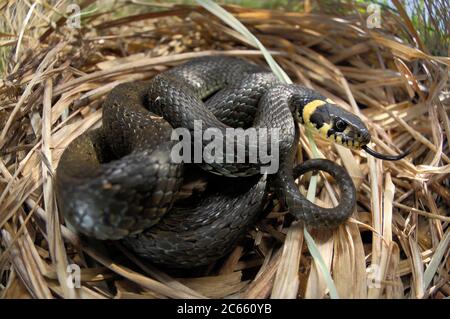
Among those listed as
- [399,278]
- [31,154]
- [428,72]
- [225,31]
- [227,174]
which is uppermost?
[225,31]

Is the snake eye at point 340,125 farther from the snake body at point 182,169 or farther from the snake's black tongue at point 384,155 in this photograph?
the snake's black tongue at point 384,155

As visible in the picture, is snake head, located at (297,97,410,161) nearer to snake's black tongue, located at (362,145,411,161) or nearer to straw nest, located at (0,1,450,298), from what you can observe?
snake's black tongue, located at (362,145,411,161)

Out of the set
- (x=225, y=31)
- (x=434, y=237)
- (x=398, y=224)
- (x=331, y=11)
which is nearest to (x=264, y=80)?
(x=225, y=31)

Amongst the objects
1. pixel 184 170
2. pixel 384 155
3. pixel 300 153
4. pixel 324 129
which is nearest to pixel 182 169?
pixel 184 170

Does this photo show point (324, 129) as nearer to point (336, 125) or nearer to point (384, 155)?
point (336, 125)

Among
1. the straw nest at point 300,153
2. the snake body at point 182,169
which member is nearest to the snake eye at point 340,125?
the snake body at point 182,169

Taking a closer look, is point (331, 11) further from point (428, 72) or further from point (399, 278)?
point (399, 278)
